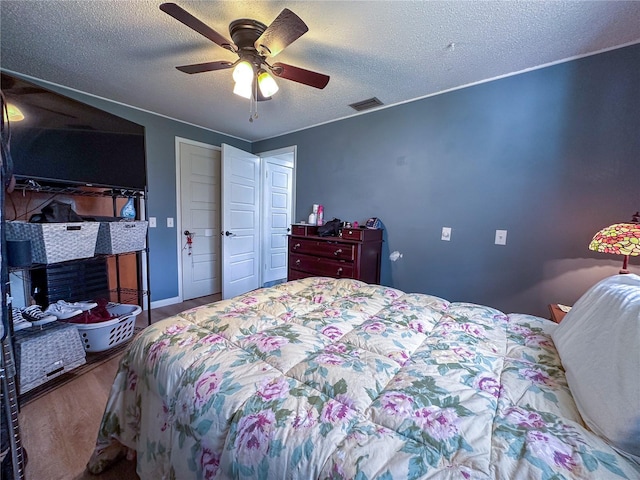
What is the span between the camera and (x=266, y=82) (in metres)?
1.73

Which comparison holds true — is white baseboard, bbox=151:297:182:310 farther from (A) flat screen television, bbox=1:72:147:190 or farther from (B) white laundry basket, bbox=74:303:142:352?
(A) flat screen television, bbox=1:72:147:190

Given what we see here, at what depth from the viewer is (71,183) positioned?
2012 mm

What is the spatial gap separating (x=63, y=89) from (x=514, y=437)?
12.7 feet

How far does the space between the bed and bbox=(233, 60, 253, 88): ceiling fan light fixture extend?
1383mm

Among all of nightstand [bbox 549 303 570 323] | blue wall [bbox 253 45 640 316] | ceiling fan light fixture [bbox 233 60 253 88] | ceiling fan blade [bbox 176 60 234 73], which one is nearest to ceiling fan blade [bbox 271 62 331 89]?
ceiling fan light fixture [bbox 233 60 253 88]

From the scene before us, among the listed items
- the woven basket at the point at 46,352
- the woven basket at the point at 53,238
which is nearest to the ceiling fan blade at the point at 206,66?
the woven basket at the point at 53,238

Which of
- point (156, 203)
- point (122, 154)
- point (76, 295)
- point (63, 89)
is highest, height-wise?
point (63, 89)

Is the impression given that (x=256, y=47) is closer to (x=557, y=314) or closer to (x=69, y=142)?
(x=69, y=142)

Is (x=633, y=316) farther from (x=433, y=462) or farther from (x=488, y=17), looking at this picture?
(x=488, y=17)

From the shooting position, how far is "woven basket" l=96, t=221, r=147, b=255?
213cm

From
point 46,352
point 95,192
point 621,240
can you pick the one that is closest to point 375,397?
point 621,240

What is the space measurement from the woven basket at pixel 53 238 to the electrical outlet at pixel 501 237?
3.19 metres

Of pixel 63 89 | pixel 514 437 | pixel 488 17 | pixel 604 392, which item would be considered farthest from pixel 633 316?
pixel 63 89

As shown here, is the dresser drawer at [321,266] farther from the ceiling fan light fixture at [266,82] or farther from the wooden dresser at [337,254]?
the ceiling fan light fixture at [266,82]
